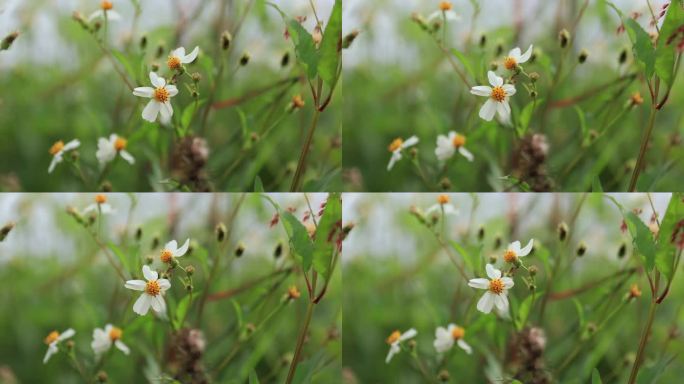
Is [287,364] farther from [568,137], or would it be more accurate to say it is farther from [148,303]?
[568,137]

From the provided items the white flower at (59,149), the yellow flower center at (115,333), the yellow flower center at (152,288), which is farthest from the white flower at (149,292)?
the white flower at (59,149)

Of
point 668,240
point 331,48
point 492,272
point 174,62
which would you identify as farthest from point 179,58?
point 668,240

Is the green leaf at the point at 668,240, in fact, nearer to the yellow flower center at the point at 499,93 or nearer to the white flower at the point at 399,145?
the yellow flower center at the point at 499,93

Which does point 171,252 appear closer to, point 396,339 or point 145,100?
point 145,100

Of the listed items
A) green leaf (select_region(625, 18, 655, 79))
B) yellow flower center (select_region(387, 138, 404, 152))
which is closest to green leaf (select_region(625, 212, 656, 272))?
green leaf (select_region(625, 18, 655, 79))

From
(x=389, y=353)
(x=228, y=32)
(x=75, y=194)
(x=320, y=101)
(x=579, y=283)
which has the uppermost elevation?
(x=228, y=32)

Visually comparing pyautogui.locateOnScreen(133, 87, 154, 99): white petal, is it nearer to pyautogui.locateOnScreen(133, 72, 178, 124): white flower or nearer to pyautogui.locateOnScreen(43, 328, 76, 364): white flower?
pyautogui.locateOnScreen(133, 72, 178, 124): white flower

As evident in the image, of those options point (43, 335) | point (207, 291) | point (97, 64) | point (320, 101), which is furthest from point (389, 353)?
point (97, 64)
